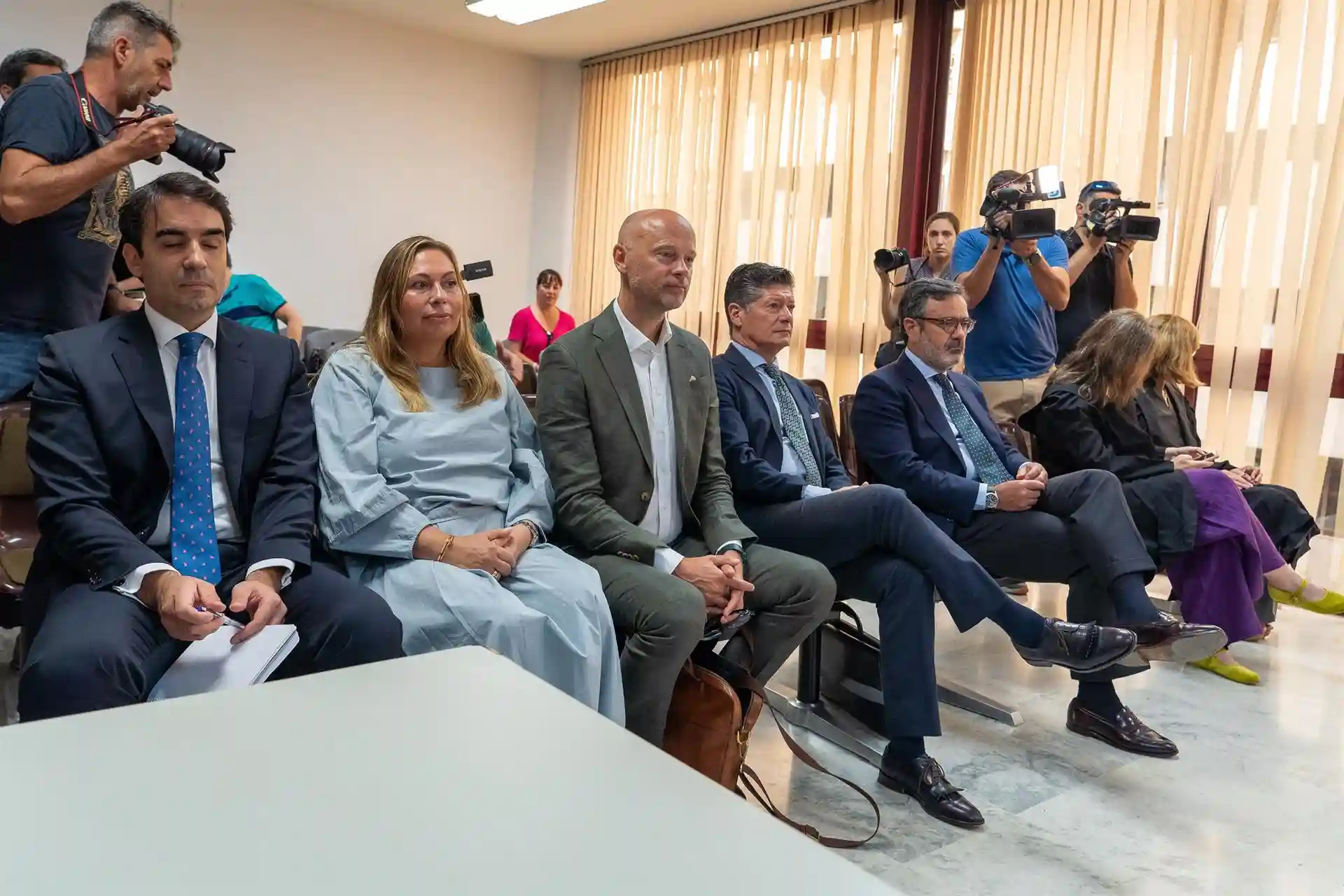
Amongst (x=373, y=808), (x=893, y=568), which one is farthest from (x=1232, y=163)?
(x=373, y=808)

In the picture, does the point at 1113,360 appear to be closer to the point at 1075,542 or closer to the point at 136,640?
the point at 1075,542

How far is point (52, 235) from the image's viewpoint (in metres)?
2.16

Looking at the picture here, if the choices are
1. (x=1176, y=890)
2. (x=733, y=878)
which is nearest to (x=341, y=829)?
(x=733, y=878)

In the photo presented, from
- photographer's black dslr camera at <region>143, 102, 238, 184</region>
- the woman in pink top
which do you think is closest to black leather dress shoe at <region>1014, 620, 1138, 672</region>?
photographer's black dslr camera at <region>143, 102, 238, 184</region>

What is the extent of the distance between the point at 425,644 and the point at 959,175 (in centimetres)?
460

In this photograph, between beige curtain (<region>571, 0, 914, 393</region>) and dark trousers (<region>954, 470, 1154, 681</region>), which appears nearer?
dark trousers (<region>954, 470, 1154, 681</region>)

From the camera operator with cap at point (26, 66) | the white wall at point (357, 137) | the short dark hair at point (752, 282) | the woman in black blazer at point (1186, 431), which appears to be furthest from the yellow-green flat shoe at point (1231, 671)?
the white wall at point (357, 137)

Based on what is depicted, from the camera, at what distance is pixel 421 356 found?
2.25m

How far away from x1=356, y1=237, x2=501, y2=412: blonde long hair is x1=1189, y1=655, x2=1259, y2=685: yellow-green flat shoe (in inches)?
92.7

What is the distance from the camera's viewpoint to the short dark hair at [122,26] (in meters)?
2.16

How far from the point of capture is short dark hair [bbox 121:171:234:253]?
1.85 metres

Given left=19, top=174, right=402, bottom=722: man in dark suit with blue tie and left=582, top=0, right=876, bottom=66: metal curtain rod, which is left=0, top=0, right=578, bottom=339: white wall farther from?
left=19, top=174, right=402, bottom=722: man in dark suit with blue tie

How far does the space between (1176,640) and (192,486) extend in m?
2.18

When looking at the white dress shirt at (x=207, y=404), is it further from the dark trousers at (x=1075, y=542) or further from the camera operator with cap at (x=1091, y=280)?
the camera operator with cap at (x=1091, y=280)
